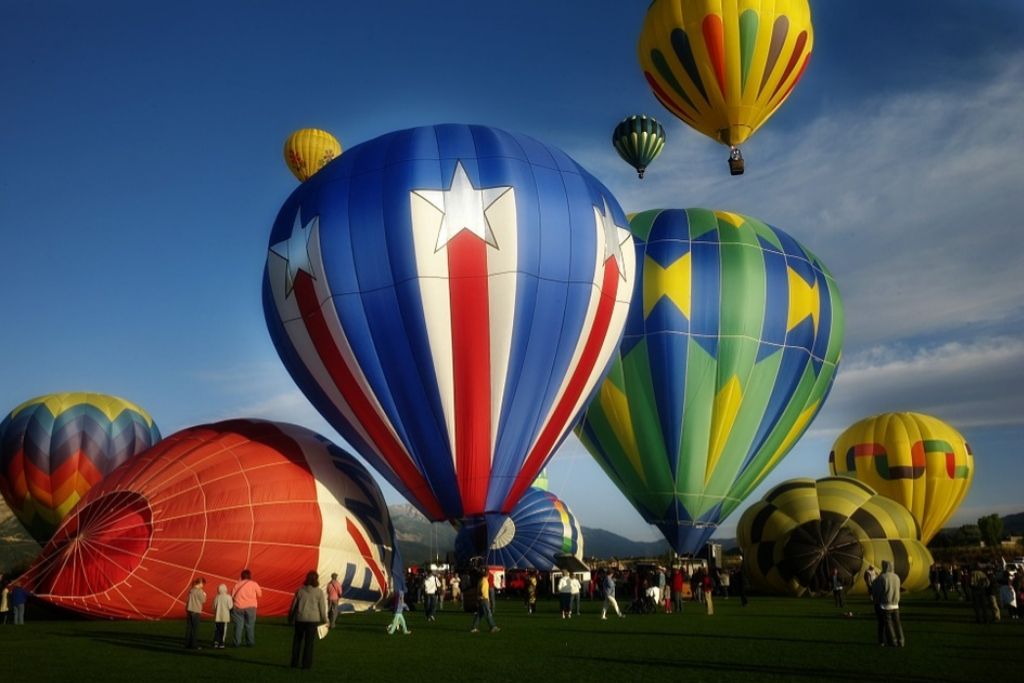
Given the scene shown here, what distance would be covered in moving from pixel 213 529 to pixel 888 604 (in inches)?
449

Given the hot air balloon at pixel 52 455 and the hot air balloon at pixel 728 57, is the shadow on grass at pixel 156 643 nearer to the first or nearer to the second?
the hot air balloon at pixel 52 455

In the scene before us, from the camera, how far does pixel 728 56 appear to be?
2623 centimetres

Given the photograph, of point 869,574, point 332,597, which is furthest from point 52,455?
point 869,574

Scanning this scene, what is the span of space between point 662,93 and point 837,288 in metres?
7.74

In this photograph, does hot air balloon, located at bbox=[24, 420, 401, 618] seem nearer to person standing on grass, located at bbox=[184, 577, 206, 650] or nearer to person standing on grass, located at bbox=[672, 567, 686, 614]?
person standing on grass, located at bbox=[184, 577, 206, 650]

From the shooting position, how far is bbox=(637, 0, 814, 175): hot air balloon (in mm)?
26078

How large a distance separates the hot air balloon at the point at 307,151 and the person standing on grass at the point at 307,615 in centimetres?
3305

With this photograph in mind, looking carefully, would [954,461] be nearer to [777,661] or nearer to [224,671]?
[777,661]

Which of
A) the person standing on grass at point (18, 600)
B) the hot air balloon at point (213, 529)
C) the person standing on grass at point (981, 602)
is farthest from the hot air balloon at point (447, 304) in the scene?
the person standing on grass at point (981, 602)

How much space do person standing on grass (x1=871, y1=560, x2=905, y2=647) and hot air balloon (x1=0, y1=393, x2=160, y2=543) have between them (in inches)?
1060

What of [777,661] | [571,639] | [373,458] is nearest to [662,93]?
[373,458]

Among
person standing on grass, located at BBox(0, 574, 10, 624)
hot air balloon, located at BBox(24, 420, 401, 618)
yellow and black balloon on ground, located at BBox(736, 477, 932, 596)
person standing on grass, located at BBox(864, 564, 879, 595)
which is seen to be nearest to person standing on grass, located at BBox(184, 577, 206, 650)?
hot air balloon, located at BBox(24, 420, 401, 618)

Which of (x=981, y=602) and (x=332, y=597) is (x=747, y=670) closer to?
(x=332, y=597)

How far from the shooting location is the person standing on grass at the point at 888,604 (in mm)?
11516
